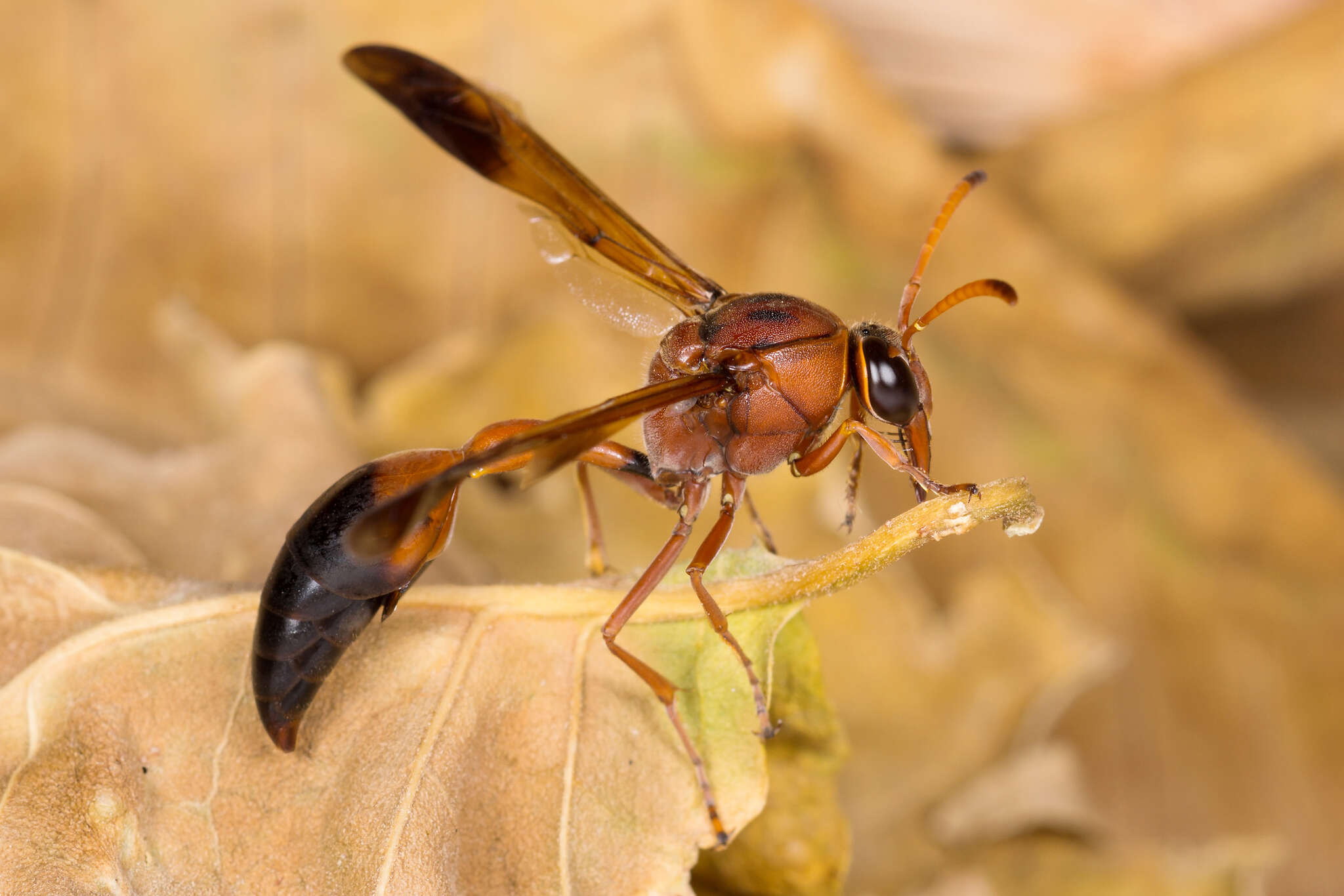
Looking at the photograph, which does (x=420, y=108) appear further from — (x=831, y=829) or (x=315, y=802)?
(x=831, y=829)

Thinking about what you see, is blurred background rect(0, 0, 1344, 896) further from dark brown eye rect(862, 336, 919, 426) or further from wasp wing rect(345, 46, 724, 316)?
dark brown eye rect(862, 336, 919, 426)

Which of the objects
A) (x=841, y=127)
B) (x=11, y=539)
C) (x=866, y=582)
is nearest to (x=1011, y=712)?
(x=866, y=582)

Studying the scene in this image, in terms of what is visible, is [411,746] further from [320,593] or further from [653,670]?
[653,670]

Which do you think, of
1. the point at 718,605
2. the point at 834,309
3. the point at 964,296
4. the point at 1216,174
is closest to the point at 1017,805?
the point at 718,605

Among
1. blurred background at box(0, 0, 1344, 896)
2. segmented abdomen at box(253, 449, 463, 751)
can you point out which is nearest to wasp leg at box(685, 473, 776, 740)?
segmented abdomen at box(253, 449, 463, 751)

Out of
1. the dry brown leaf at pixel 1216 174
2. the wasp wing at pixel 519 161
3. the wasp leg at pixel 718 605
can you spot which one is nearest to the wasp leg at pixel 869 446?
the wasp leg at pixel 718 605
